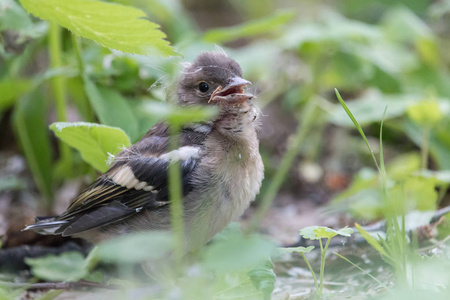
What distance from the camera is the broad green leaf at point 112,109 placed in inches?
113

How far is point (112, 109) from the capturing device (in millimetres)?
2973

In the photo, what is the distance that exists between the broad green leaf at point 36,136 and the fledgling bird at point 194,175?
3.77ft

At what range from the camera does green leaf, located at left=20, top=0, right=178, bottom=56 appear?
2.27m

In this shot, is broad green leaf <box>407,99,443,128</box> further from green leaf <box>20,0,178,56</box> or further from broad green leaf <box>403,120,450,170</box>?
green leaf <box>20,0,178,56</box>

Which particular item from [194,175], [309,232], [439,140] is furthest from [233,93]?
[439,140]

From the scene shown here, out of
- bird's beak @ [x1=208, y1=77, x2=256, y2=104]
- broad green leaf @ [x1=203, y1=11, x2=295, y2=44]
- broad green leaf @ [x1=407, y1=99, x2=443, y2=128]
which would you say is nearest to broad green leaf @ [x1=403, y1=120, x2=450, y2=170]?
broad green leaf @ [x1=407, y1=99, x2=443, y2=128]

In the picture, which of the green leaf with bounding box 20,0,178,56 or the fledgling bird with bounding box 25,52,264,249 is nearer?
the green leaf with bounding box 20,0,178,56

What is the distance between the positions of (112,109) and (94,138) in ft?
1.46

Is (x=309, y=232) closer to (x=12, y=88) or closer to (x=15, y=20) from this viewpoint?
(x=15, y=20)

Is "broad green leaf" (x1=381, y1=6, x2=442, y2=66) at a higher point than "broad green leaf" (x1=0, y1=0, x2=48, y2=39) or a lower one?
lower

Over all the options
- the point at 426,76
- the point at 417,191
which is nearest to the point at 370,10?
the point at 426,76

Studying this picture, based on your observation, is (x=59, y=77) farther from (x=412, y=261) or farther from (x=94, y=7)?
(x=412, y=261)

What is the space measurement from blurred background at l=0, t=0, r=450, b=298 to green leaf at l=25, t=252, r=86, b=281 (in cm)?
37

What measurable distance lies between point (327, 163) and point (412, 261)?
2.70 meters
